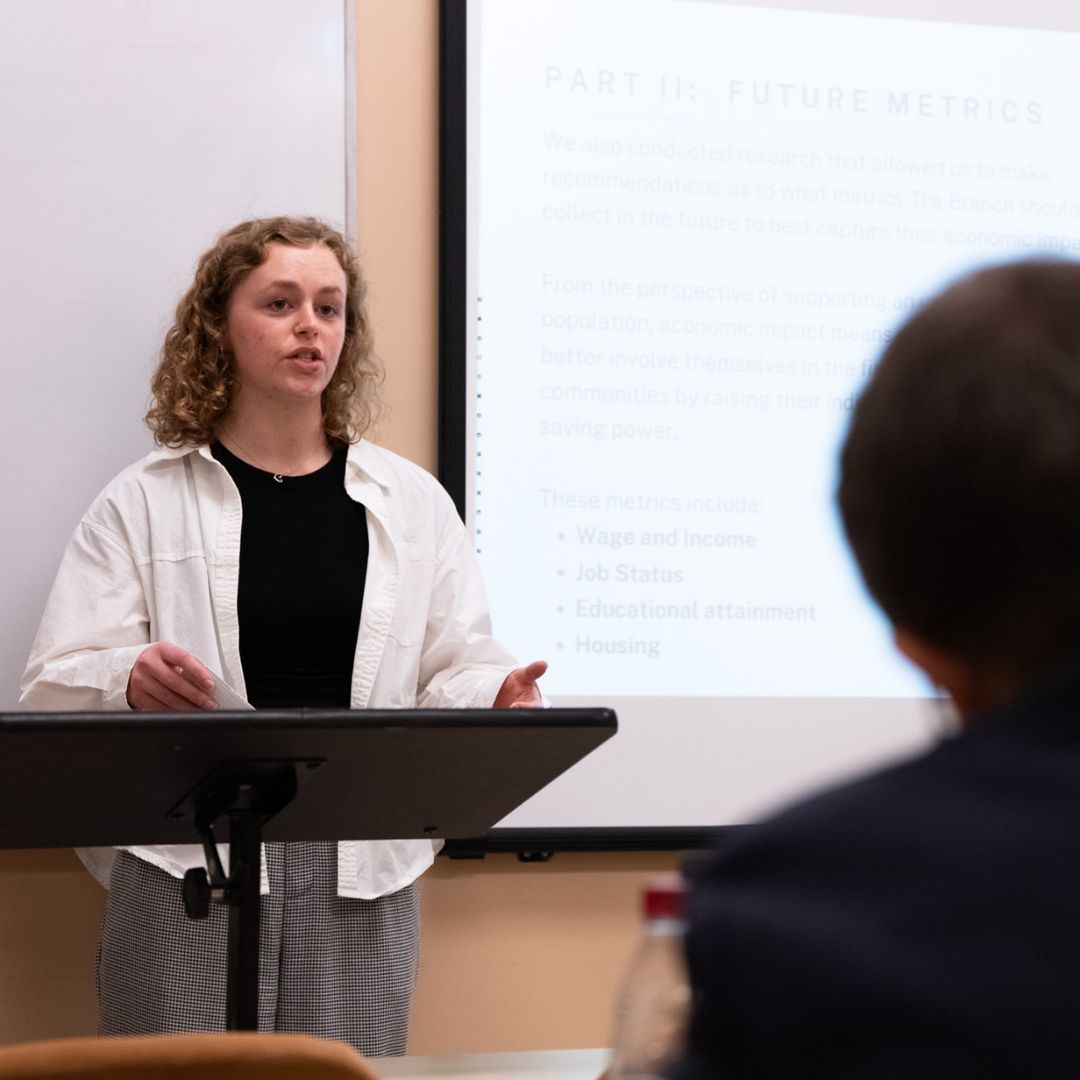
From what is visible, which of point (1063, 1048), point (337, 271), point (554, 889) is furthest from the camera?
point (554, 889)

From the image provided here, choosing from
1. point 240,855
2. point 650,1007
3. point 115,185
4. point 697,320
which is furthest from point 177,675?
point 697,320

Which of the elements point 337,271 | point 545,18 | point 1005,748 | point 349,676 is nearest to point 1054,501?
point 1005,748

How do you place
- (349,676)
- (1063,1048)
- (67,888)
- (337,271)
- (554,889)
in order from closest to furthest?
(1063,1048) < (349,676) < (337,271) < (67,888) < (554,889)

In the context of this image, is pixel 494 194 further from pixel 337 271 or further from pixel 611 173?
pixel 337 271

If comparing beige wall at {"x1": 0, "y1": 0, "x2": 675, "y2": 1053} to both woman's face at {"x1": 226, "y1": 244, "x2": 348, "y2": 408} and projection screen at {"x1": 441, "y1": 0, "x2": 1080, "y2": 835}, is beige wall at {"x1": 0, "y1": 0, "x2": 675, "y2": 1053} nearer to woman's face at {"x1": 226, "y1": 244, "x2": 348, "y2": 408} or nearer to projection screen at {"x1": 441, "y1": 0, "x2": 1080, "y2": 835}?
projection screen at {"x1": 441, "y1": 0, "x2": 1080, "y2": 835}

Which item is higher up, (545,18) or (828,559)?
(545,18)

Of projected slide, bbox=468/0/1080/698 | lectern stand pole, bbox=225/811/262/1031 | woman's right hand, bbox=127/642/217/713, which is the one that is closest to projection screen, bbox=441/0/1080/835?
projected slide, bbox=468/0/1080/698

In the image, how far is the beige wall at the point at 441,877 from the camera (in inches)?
105

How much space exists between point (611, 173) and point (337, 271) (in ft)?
2.28

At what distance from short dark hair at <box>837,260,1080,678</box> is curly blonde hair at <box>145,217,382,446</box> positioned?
6.15 ft

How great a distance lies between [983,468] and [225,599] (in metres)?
1.78

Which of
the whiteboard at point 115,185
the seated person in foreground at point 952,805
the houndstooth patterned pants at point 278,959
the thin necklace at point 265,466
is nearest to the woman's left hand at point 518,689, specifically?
the houndstooth patterned pants at point 278,959

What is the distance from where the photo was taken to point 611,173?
110 inches

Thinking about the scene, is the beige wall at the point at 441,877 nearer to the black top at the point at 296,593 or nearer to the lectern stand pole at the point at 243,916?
the black top at the point at 296,593
